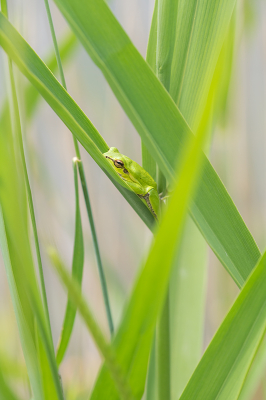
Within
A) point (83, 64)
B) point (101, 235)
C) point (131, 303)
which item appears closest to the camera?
point (131, 303)

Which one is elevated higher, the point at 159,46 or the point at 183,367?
the point at 159,46

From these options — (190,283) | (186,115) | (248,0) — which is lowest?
(190,283)

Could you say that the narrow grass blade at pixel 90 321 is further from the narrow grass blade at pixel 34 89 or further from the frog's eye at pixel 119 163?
the frog's eye at pixel 119 163

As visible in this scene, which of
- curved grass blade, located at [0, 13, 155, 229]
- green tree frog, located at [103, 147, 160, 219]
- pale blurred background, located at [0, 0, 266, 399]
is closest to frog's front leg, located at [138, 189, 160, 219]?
green tree frog, located at [103, 147, 160, 219]

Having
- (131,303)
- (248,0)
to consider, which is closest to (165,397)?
(131,303)

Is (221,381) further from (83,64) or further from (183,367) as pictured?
(83,64)

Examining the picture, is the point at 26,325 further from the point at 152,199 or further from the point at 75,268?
the point at 152,199

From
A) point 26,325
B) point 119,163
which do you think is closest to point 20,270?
point 26,325
